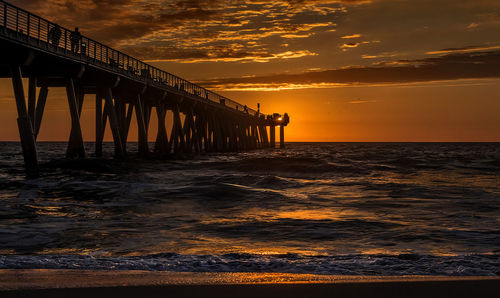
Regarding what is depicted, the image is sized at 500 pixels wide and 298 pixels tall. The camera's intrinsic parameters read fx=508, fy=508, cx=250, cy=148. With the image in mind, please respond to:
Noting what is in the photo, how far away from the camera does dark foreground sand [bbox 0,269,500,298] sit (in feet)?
14.4

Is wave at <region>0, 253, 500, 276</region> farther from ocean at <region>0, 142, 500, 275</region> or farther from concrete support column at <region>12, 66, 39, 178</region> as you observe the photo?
concrete support column at <region>12, 66, 39, 178</region>

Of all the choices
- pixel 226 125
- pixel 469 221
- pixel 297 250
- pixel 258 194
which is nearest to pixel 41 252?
pixel 297 250

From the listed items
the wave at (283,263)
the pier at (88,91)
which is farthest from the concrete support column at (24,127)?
the wave at (283,263)

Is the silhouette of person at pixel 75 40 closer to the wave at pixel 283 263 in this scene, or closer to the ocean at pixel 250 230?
the ocean at pixel 250 230

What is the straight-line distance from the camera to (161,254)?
673 centimetres

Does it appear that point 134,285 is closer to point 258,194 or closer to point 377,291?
point 377,291

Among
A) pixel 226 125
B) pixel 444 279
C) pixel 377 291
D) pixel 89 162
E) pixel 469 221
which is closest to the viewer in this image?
pixel 377 291

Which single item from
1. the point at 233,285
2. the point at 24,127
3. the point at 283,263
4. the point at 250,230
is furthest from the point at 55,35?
the point at 233,285

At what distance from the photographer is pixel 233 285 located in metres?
4.67

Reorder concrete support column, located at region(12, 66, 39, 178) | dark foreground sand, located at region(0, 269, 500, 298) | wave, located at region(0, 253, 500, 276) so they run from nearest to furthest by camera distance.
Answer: dark foreground sand, located at region(0, 269, 500, 298) < wave, located at region(0, 253, 500, 276) < concrete support column, located at region(12, 66, 39, 178)

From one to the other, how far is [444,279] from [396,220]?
19.8 feet

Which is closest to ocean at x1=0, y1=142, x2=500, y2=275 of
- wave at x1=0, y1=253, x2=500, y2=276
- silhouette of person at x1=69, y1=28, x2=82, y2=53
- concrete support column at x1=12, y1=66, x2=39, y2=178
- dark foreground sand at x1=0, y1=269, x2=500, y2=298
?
wave at x1=0, y1=253, x2=500, y2=276

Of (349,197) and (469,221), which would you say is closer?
(469,221)

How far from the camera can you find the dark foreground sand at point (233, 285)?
439 cm
